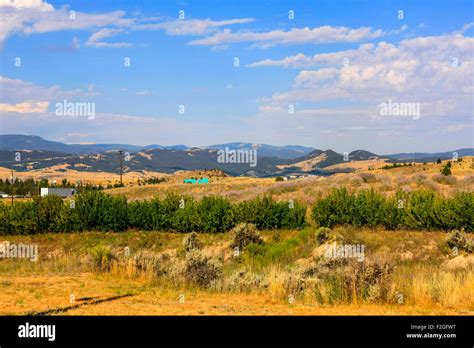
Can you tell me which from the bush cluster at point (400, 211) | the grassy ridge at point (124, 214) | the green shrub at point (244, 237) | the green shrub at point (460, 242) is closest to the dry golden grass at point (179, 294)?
the green shrub at point (460, 242)

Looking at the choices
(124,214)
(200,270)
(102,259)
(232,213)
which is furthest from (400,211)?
(102,259)

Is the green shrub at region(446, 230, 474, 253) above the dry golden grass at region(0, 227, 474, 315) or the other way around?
the other way around

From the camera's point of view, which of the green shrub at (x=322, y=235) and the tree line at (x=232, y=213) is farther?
the tree line at (x=232, y=213)

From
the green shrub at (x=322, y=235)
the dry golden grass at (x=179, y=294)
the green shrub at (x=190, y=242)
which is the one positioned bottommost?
the green shrub at (x=190, y=242)

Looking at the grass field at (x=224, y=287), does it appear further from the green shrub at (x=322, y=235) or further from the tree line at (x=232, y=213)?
the tree line at (x=232, y=213)

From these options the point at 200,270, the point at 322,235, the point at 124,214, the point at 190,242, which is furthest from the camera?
the point at 124,214

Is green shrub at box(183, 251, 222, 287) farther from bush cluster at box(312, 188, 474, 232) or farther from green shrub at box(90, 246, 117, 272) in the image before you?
bush cluster at box(312, 188, 474, 232)

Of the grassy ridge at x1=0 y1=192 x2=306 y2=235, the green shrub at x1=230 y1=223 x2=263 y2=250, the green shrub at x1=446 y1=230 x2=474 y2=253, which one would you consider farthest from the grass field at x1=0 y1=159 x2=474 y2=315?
the grassy ridge at x1=0 y1=192 x2=306 y2=235

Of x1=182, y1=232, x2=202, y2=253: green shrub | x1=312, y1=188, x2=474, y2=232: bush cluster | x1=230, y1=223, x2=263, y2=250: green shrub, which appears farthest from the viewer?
x1=230, y1=223, x2=263, y2=250: green shrub

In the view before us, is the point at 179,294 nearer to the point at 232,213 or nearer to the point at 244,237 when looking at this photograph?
the point at 244,237

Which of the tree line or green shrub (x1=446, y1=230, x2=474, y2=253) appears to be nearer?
green shrub (x1=446, y1=230, x2=474, y2=253)
